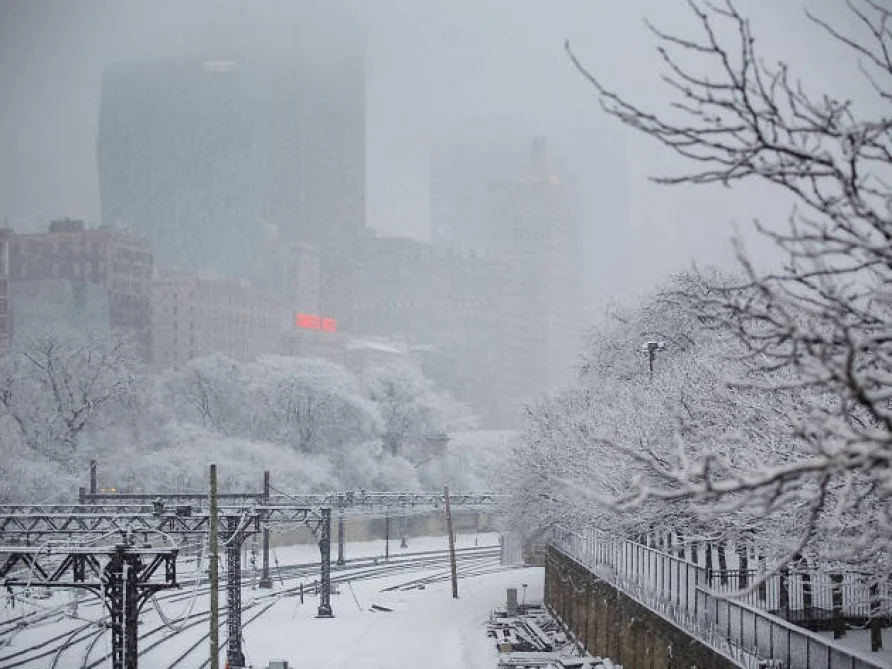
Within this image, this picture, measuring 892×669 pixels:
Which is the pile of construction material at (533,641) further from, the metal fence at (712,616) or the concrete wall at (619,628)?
the metal fence at (712,616)

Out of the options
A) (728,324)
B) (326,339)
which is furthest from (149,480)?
(326,339)

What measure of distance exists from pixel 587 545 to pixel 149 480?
47381 mm

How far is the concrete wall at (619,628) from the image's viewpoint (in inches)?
882

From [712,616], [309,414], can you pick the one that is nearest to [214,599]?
[712,616]

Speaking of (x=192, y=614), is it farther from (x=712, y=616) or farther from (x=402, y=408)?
(x=402, y=408)

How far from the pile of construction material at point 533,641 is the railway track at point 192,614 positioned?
1009cm

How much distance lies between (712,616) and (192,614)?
26753 mm

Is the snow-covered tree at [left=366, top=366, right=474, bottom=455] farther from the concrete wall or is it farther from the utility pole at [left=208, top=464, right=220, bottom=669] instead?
the utility pole at [left=208, top=464, right=220, bottom=669]

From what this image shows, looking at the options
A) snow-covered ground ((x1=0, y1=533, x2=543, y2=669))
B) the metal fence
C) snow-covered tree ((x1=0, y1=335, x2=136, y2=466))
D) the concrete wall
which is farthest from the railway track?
snow-covered tree ((x1=0, y1=335, x2=136, y2=466))

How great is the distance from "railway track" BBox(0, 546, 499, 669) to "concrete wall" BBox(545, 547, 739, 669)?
11391mm

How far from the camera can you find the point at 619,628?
1147 inches

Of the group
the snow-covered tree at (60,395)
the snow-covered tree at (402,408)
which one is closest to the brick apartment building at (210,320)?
the snow-covered tree at (402,408)

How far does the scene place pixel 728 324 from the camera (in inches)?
265

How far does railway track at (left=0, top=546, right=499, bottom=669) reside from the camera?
3206cm
